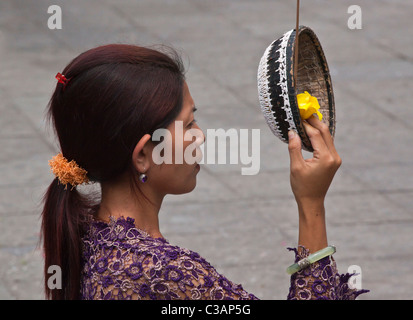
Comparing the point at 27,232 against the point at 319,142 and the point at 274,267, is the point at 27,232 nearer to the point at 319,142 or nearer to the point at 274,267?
the point at 274,267

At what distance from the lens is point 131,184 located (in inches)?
91.7

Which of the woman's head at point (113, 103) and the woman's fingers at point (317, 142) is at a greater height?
the woman's head at point (113, 103)

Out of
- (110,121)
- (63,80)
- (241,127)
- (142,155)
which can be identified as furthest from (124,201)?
(241,127)

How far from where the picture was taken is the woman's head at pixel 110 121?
2.16 m

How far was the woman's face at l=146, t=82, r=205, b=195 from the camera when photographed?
226cm

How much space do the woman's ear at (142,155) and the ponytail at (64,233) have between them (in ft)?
0.79

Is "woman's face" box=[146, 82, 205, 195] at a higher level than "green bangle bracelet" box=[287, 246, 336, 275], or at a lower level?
higher

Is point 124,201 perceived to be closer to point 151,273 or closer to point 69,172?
point 69,172

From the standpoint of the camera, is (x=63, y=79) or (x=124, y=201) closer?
(x=63, y=79)

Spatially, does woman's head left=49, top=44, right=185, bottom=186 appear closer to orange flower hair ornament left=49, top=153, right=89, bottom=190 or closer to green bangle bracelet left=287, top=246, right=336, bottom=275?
orange flower hair ornament left=49, top=153, right=89, bottom=190

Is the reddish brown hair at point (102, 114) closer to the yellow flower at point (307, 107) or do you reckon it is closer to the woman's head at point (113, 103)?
the woman's head at point (113, 103)

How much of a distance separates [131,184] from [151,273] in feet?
1.15

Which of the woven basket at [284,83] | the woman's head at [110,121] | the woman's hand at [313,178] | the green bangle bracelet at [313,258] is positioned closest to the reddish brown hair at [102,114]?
the woman's head at [110,121]

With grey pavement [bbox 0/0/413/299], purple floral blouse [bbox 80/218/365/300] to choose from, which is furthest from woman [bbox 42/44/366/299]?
grey pavement [bbox 0/0/413/299]
